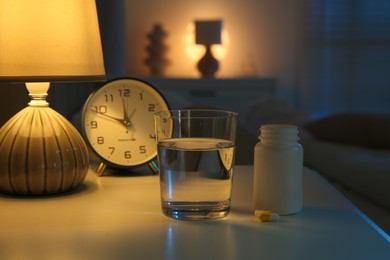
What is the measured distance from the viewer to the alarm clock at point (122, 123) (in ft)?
3.77

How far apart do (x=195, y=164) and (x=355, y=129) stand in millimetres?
2046

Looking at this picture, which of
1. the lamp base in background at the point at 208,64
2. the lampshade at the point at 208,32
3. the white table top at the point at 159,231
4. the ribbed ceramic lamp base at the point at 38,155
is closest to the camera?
the white table top at the point at 159,231

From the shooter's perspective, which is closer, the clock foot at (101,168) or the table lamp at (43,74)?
the table lamp at (43,74)

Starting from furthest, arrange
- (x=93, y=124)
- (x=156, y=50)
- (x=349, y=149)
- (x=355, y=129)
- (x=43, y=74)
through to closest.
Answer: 1. (x=156, y=50)
2. (x=355, y=129)
3. (x=349, y=149)
4. (x=93, y=124)
5. (x=43, y=74)

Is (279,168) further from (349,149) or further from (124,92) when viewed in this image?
(349,149)

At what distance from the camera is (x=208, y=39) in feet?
14.4

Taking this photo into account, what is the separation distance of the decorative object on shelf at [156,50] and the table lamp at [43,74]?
3.57m

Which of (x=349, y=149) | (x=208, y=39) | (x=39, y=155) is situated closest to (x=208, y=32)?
(x=208, y=39)

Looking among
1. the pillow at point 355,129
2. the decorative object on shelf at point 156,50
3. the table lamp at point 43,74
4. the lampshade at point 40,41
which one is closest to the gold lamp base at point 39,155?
the table lamp at point 43,74

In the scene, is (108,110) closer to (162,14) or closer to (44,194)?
(44,194)

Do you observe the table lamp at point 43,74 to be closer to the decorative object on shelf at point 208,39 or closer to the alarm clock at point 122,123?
the alarm clock at point 122,123

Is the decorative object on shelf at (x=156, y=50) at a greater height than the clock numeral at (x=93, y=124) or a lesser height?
greater

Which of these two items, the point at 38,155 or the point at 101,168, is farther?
the point at 101,168

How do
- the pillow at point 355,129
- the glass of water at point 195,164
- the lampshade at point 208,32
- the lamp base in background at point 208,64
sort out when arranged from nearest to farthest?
the glass of water at point 195,164, the pillow at point 355,129, the lampshade at point 208,32, the lamp base in background at point 208,64
